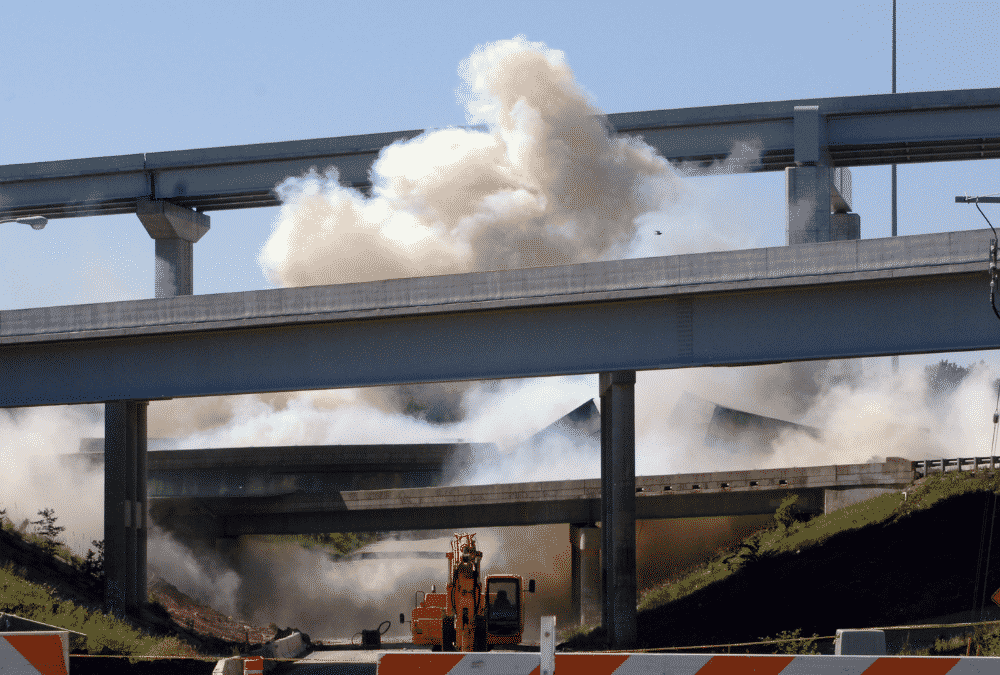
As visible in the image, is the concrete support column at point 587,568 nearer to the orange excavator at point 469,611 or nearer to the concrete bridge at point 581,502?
the concrete bridge at point 581,502

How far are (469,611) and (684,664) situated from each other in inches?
754

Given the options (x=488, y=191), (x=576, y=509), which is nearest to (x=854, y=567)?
(x=576, y=509)

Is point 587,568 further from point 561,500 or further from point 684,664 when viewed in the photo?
point 684,664

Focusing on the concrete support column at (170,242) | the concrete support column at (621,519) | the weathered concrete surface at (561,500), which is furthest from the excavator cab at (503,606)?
the concrete support column at (170,242)

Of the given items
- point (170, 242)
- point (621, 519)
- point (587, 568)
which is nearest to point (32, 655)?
point (621, 519)

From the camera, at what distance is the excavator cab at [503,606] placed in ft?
85.4

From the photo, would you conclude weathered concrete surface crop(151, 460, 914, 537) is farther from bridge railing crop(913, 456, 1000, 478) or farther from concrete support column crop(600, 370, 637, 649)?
concrete support column crop(600, 370, 637, 649)

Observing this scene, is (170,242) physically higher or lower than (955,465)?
higher

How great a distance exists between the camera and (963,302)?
74.5ft

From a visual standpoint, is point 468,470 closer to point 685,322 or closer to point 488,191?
point 488,191

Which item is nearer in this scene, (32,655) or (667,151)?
(32,655)

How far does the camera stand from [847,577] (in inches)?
1265

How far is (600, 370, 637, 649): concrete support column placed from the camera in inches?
1121

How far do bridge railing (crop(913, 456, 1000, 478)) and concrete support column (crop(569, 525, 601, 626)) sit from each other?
37.8 ft
